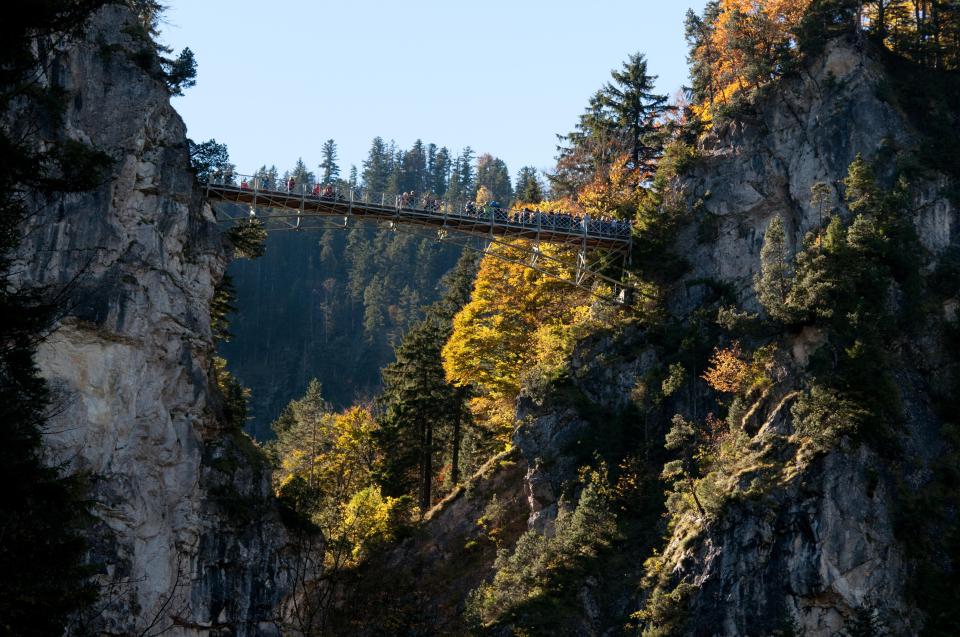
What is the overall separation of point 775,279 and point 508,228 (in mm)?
12871

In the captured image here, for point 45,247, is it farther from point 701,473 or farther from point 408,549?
point 701,473

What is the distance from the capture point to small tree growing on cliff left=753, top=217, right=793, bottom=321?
40.0 m

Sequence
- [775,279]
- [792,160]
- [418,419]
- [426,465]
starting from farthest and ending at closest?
[418,419]
[426,465]
[792,160]
[775,279]

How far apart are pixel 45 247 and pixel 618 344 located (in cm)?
2311

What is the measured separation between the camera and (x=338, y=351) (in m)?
114

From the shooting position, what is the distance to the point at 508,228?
4888 centimetres

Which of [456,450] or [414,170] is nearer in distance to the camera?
[456,450]

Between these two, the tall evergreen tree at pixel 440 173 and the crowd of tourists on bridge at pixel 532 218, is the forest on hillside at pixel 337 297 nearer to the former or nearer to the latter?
the tall evergreen tree at pixel 440 173

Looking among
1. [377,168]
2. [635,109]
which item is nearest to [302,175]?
[377,168]

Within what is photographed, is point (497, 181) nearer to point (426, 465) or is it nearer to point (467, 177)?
point (467, 177)

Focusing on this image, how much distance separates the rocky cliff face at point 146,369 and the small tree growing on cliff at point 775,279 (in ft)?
68.0

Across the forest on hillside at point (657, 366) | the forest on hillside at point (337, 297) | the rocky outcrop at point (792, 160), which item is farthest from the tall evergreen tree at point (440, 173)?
the rocky outcrop at point (792, 160)

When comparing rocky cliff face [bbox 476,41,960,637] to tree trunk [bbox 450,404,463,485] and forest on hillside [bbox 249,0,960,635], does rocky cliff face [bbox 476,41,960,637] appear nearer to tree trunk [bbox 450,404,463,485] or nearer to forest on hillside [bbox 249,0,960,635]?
forest on hillside [bbox 249,0,960,635]

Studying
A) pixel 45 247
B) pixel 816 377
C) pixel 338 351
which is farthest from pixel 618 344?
pixel 338 351
